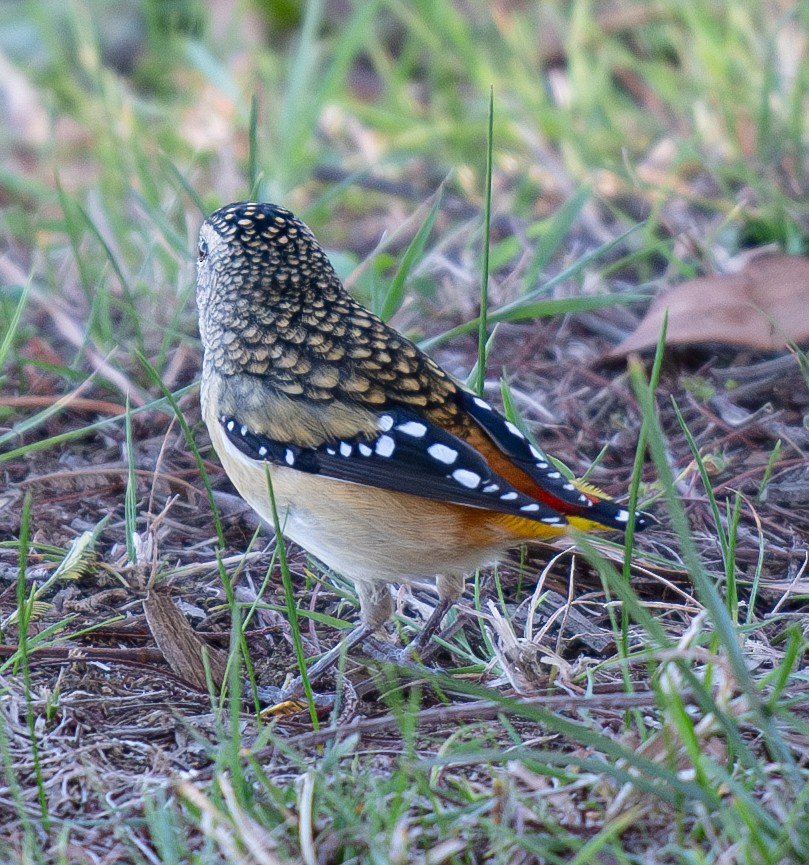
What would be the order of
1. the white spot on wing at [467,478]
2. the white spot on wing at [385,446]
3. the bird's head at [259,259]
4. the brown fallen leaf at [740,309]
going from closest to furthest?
the white spot on wing at [467,478] < the white spot on wing at [385,446] < the bird's head at [259,259] < the brown fallen leaf at [740,309]

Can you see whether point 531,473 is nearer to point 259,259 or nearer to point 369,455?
point 369,455

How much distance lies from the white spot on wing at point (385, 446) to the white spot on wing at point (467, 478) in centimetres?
21

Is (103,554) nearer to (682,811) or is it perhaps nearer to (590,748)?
(590,748)

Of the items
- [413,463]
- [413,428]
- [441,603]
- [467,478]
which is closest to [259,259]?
[413,428]

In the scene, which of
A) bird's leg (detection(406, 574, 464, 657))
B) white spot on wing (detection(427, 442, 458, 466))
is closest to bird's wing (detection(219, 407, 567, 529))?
white spot on wing (detection(427, 442, 458, 466))

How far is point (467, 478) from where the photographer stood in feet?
10.5

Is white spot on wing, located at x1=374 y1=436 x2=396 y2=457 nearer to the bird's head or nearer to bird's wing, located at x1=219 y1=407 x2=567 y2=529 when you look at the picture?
bird's wing, located at x1=219 y1=407 x2=567 y2=529

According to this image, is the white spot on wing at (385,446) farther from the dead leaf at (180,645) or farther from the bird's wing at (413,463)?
the dead leaf at (180,645)

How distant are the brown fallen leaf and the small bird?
56.9 inches

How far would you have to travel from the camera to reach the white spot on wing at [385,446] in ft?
10.8

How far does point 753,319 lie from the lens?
4.67 meters

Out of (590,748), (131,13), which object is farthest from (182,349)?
(131,13)

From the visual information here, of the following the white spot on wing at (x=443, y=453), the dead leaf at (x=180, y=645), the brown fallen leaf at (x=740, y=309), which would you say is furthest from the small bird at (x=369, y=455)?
the brown fallen leaf at (x=740, y=309)

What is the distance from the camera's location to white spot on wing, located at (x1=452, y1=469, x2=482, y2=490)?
10.5 ft
